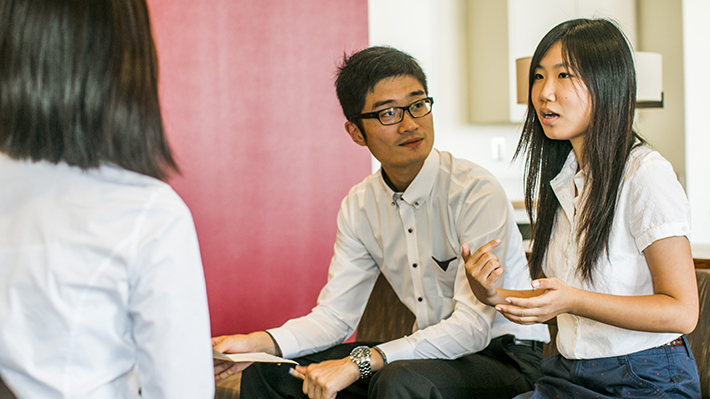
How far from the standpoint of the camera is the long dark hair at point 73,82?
709 mm

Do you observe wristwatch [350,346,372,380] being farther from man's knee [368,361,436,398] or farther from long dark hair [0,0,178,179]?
long dark hair [0,0,178,179]

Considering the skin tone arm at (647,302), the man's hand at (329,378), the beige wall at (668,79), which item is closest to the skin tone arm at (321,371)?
the man's hand at (329,378)

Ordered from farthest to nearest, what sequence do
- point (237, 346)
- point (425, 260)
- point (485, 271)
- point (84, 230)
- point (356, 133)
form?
point (356, 133)
point (425, 260)
point (237, 346)
point (485, 271)
point (84, 230)

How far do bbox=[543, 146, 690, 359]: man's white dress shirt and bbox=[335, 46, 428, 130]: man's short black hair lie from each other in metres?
0.76

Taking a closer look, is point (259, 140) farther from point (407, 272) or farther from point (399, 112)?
point (407, 272)

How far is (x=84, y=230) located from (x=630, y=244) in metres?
0.99

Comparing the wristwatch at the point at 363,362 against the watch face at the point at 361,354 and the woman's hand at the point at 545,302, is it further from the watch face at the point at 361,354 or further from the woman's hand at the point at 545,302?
the woman's hand at the point at 545,302

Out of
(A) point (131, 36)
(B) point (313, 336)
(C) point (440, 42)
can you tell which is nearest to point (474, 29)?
(C) point (440, 42)

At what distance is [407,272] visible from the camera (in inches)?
71.1

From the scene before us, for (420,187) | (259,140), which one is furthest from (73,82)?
(259,140)

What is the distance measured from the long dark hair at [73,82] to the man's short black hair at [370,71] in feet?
3.79

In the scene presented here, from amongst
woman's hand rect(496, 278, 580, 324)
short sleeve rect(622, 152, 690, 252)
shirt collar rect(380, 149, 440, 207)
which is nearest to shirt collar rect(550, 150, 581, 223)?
short sleeve rect(622, 152, 690, 252)

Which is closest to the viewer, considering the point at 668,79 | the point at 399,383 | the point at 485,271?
the point at 485,271

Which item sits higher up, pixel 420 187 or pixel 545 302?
pixel 420 187
